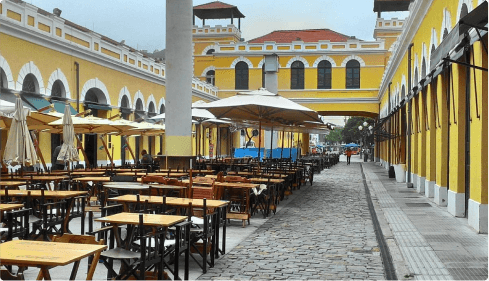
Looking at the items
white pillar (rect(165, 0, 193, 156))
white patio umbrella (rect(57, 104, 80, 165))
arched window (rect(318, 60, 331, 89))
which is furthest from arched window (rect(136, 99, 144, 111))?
arched window (rect(318, 60, 331, 89))

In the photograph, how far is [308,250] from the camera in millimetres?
9148

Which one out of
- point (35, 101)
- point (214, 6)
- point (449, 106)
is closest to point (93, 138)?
point (35, 101)

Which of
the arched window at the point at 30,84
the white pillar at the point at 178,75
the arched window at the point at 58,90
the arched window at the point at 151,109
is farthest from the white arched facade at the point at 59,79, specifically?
the arched window at the point at 151,109

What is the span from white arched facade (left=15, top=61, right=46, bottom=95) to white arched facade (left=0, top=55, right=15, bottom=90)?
11.1 inches

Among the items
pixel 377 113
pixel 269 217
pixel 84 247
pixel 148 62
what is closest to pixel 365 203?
pixel 269 217

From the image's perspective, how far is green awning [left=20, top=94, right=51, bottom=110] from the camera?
774 inches

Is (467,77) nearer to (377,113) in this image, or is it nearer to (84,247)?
(84,247)

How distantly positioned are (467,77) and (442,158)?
2.98 meters

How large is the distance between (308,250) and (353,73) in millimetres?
39118

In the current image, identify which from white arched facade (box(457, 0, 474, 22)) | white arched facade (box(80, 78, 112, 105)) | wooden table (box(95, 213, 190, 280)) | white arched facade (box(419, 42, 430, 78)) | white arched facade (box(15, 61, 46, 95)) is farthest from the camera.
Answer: white arched facade (box(80, 78, 112, 105))

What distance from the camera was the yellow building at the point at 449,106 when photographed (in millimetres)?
10328

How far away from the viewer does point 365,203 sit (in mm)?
16375

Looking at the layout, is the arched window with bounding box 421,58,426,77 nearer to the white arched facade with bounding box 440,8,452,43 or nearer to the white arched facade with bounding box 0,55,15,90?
the white arched facade with bounding box 440,8,452,43

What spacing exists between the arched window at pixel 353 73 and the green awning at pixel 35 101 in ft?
99.9
